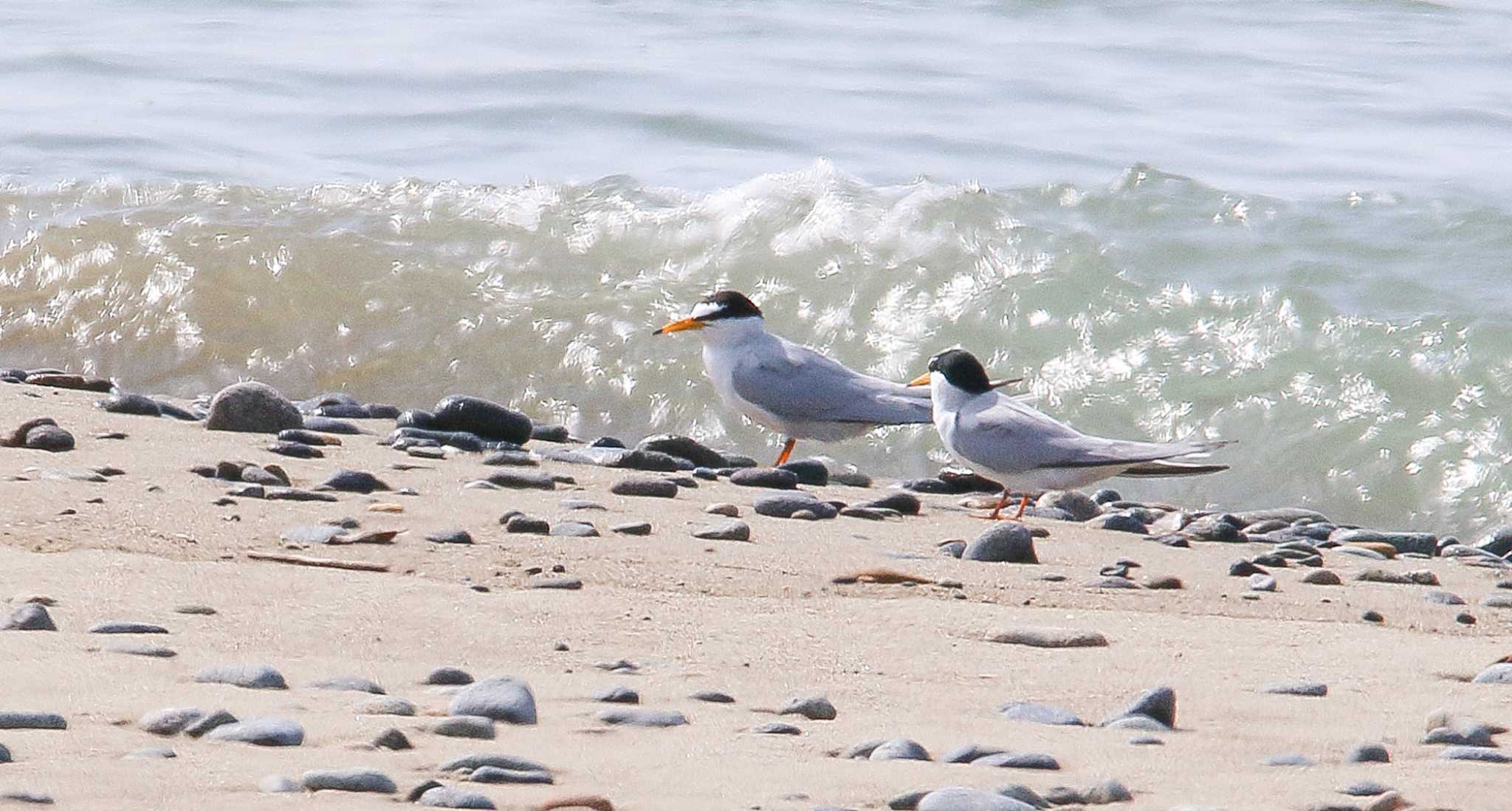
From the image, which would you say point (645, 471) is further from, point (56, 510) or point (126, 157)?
point (126, 157)

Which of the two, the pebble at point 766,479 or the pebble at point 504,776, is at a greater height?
the pebble at point 504,776

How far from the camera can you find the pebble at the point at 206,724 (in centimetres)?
248

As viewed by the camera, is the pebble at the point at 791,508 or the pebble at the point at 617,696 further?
the pebble at the point at 791,508

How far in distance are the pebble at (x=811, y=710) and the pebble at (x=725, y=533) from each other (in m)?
1.69

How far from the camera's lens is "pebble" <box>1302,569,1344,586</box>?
468 cm

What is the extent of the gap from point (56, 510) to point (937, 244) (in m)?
5.50

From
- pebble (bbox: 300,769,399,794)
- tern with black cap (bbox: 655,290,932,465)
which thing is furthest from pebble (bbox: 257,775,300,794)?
tern with black cap (bbox: 655,290,932,465)

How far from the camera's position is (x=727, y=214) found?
9.68 meters

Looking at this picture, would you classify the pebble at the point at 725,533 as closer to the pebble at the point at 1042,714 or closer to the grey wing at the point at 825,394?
→ the pebble at the point at 1042,714

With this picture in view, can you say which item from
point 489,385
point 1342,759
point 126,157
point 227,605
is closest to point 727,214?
point 489,385

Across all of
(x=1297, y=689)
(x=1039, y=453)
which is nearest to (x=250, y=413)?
(x=1039, y=453)

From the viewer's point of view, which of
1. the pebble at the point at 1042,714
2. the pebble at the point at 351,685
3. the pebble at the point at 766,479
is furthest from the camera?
the pebble at the point at 766,479

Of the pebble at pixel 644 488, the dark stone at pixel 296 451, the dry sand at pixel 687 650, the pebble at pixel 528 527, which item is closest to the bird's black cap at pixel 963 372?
the dry sand at pixel 687 650

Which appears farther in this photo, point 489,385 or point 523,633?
point 489,385
